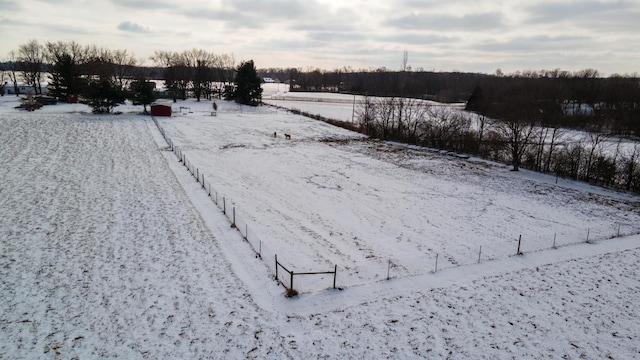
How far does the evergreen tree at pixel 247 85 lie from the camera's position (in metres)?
86.2

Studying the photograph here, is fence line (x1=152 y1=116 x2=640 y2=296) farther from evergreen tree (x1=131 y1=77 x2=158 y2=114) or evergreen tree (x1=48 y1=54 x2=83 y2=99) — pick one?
evergreen tree (x1=48 y1=54 x2=83 y2=99)

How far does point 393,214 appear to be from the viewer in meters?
24.8

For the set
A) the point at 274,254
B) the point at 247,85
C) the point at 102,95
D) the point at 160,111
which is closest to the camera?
the point at 274,254

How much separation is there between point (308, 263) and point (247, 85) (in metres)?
75.6

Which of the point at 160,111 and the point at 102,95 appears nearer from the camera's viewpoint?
the point at 102,95

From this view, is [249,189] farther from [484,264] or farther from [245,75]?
[245,75]

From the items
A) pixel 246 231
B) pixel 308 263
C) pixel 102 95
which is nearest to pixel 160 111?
pixel 102 95

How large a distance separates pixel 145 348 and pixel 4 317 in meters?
5.59

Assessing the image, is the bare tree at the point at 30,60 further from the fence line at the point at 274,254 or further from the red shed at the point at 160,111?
the fence line at the point at 274,254

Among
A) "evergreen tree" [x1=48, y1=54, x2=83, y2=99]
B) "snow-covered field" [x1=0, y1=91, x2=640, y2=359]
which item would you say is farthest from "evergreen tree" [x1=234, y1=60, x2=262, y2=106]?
"snow-covered field" [x1=0, y1=91, x2=640, y2=359]

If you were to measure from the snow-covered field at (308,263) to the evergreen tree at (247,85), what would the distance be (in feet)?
179

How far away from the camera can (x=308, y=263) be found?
17828 millimetres

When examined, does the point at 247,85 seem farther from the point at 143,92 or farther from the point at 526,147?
the point at 526,147

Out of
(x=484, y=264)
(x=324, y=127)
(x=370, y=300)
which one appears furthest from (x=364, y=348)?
(x=324, y=127)
